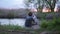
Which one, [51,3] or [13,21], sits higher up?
[51,3]

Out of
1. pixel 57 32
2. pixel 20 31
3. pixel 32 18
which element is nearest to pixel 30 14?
pixel 32 18

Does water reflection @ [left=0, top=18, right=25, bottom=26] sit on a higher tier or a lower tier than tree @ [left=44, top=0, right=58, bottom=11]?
lower

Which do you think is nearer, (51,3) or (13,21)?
(13,21)

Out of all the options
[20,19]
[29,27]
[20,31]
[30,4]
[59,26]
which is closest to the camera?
[59,26]

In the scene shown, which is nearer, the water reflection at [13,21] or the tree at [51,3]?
the water reflection at [13,21]

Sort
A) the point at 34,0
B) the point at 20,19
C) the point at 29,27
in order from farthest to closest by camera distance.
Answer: the point at 34,0 < the point at 20,19 < the point at 29,27

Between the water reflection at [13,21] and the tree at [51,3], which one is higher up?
the tree at [51,3]

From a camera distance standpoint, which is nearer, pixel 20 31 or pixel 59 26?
pixel 59 26

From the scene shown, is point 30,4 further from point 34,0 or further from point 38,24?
point 38,24

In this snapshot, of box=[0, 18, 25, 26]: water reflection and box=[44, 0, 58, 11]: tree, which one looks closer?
box=[0, 18, 25, 26]: water reflection

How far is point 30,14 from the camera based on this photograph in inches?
191

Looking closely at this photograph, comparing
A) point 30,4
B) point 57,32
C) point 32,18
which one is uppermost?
point 30,4

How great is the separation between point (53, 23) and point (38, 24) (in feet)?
1.66

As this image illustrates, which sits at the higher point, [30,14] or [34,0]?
[34,0]
